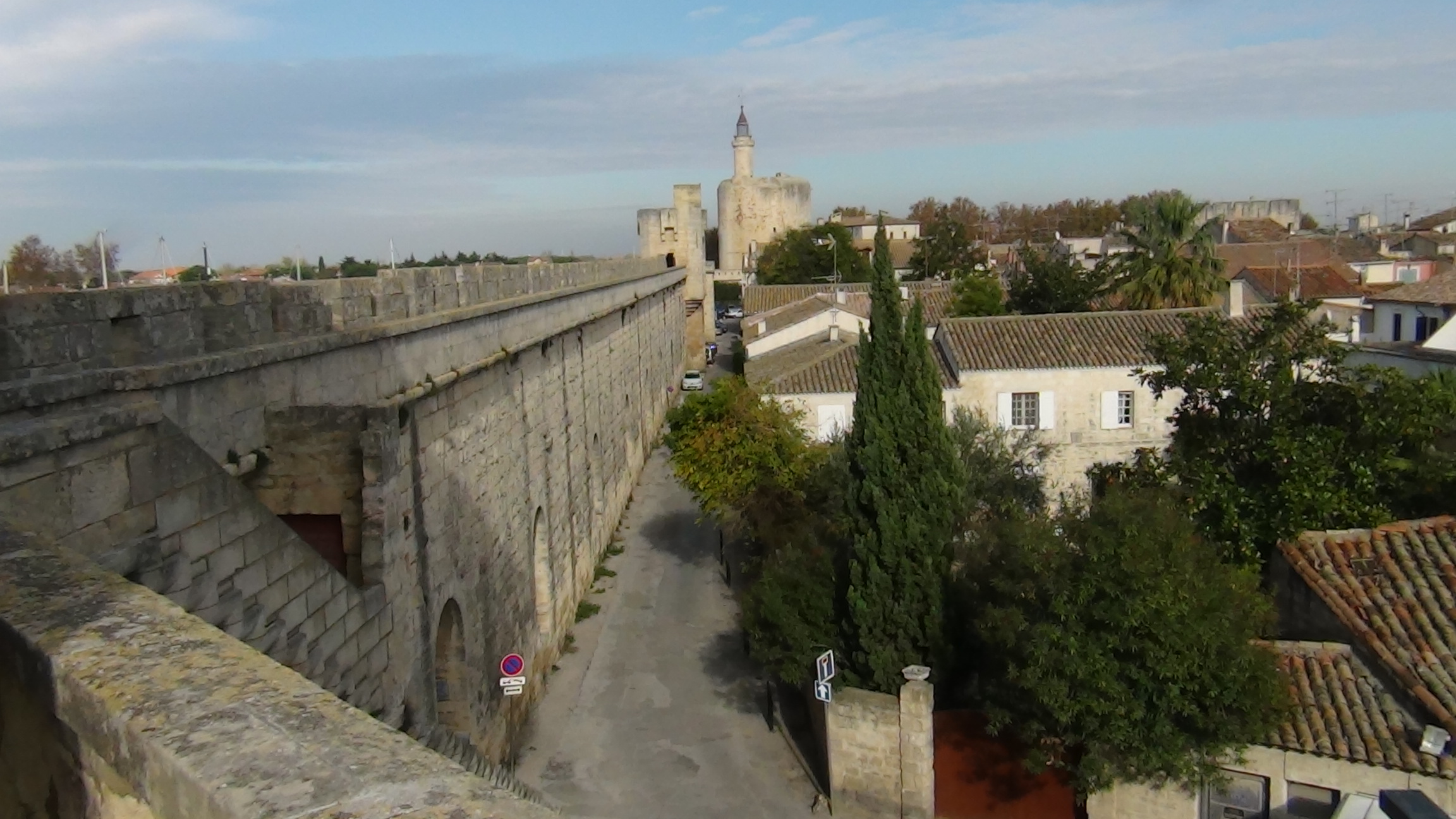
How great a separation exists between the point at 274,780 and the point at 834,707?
31.5ft

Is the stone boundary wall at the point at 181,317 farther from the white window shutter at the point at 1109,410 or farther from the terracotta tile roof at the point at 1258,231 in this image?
the terracotta tile roof at the point at 1258,231

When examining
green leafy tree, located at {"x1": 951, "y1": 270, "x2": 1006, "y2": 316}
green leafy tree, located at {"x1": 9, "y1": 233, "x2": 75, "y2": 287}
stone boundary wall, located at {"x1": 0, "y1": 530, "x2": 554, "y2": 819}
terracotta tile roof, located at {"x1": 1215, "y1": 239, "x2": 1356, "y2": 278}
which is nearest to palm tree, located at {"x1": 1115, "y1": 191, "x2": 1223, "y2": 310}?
green leafy tree, located at {"x1": 951, "y1": 270, "x2": 1006, "y2": 316}

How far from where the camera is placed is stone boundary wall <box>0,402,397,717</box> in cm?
386

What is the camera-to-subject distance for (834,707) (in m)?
11.1

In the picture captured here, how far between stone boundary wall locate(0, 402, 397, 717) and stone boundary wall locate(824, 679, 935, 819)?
6.09 meters

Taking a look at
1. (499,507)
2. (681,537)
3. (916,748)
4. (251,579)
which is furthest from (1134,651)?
(681,537)

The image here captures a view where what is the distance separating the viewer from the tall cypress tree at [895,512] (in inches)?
449

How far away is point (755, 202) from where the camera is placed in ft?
237

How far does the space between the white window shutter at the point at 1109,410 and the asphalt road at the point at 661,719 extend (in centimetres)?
827

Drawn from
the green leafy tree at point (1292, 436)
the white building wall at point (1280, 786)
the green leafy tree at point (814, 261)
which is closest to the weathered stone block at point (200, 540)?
the white building wall at point (1280, 786)

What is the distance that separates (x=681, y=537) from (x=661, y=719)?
8.21 meters

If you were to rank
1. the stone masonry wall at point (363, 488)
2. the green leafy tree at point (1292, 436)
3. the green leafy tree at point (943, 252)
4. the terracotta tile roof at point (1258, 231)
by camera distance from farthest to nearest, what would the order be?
the green leafy tree at point (943, 252) < the terracotta tile roof at point (1258, 231) < the green leafy tree at point (1292, 436) < the stone masonry wall at point (363, 488)

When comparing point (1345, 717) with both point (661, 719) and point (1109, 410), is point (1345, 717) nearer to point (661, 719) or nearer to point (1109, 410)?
point (661, 719)

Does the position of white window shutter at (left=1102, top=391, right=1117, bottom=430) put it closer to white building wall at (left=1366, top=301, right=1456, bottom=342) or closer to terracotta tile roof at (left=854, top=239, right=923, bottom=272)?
white building wall at (left=1366, top=301, right=1456, bottom=342)
